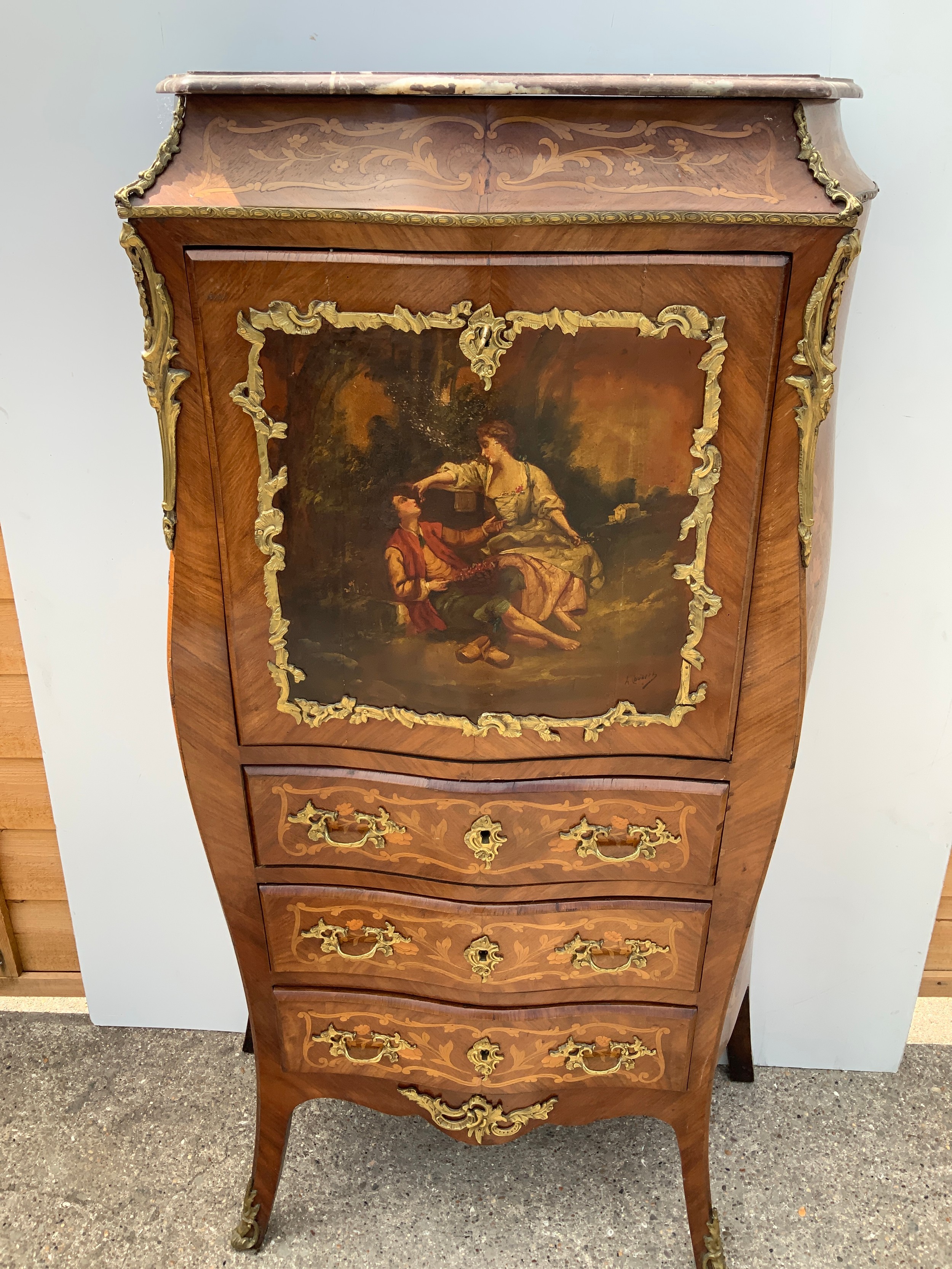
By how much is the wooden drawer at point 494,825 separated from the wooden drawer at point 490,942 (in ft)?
0.18

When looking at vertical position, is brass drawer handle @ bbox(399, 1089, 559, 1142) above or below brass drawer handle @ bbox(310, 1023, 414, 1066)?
below

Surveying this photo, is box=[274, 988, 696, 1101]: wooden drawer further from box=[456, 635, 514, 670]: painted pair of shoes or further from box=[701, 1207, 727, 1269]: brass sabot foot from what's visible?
box=[456, 635, 514, 670]: painted pair of shoes

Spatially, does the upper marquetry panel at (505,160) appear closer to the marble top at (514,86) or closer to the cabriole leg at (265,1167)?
the marble top at (514,86)

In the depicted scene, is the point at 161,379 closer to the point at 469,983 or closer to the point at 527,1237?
the point at 469,983

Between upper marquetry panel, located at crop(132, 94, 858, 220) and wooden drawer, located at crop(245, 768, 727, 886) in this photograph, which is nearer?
upper marquetry panel, located at crop(132, 94, 858, 220)

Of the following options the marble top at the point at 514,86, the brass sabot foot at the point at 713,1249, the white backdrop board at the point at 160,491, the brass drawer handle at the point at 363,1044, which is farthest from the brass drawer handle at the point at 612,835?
the marble top at the point at 514,86

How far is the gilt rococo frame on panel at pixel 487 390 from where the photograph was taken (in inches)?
39.3

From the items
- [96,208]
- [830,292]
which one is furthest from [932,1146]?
[96,208]

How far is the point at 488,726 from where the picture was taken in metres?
1.22

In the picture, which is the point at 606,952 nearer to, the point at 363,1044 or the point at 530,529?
the point at 363,1044

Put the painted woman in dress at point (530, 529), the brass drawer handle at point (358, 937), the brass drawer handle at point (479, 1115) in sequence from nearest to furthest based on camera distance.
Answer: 1. the painted woman in dress at point (530, 529)
2. the brass drawer handle at point (358, 937)
3. the brass drawer handle at point (479, 1115)

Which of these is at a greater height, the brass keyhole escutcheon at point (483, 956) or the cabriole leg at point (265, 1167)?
the brass keyhole escutcheon at point (483, 956)

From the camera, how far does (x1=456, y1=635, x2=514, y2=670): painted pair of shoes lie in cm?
117

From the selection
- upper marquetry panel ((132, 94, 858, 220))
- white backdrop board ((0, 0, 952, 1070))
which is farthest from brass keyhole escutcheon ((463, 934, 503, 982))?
upper marquetry panel ((132, 94, 858, 220))
